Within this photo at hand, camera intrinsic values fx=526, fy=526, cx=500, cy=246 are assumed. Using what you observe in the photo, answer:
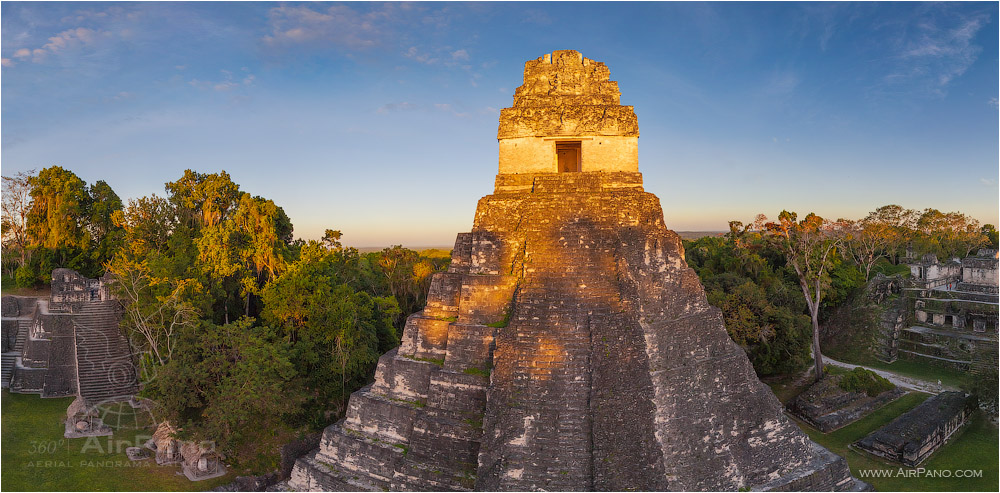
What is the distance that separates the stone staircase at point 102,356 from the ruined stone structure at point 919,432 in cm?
2374

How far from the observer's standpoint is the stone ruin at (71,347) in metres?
19.0

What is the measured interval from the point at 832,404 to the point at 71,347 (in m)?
27.2

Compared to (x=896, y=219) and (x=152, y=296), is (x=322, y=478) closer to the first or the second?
(x=152, y=296)

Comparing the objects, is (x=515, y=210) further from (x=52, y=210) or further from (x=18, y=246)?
(x=18, y=246)

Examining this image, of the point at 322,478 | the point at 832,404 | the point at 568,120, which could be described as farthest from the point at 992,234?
the point at 322,478

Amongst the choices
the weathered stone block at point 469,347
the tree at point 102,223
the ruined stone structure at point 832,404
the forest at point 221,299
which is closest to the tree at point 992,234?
the ruined stone structure at point 832,404

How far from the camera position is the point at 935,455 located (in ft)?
44.9

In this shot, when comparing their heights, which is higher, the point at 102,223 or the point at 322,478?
the point at 102,223

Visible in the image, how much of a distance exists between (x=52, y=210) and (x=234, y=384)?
726 inches

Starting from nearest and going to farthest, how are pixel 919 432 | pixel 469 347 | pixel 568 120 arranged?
pixel 469 347 < pixel 568 120 < pixel 919 432

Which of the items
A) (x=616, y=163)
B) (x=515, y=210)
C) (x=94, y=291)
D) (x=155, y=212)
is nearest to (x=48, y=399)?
(x=94, y=291)

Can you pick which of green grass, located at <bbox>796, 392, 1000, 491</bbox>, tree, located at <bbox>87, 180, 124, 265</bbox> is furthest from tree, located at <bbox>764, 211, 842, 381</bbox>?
tree, located at <bbox>87, 180, 124, 265</bbox>

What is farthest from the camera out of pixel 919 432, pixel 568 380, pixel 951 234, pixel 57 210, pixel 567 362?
pixel 951 234

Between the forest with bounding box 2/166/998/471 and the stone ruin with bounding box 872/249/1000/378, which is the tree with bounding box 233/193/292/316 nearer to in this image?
the forest with bounding box 2/166/998/471
